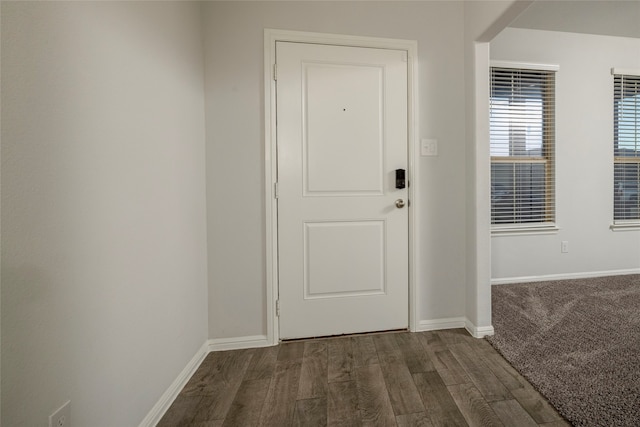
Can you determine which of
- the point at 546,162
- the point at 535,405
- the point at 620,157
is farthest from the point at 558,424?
the point at 620,157

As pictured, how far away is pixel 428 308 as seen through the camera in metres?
1.90

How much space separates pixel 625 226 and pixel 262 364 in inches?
163

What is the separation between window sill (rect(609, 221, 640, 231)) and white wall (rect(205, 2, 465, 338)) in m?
2.48

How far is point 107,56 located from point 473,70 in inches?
80.7

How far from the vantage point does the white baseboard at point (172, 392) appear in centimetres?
114

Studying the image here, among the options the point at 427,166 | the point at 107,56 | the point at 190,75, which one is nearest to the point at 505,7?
the point at 427,166

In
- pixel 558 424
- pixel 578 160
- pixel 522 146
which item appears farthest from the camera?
pixel 578 160

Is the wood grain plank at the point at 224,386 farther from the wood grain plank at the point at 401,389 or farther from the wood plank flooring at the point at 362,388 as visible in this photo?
the wood grain plank at the point at 401,389

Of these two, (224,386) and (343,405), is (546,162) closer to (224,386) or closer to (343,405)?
(343,405)

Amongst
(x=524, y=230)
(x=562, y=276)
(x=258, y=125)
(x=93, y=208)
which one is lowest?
(x=562, y=276)

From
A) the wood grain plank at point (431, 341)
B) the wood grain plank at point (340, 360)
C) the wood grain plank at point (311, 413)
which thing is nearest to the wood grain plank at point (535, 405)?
the wood grain plank at point (431, 341)

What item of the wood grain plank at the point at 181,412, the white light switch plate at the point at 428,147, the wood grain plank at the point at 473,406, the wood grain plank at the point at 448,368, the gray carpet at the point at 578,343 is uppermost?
the white light switch plate at the point at 428,147

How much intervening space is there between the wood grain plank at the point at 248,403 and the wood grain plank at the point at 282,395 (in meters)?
0.03

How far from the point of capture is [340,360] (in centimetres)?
158
